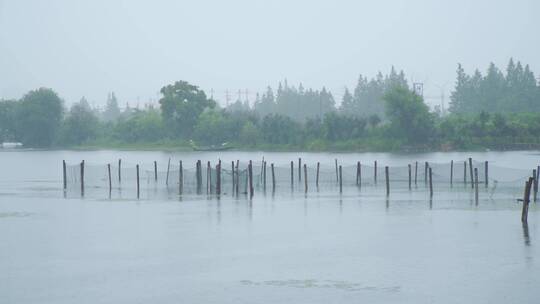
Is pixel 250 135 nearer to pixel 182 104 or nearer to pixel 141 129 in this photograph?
pixel 182 104

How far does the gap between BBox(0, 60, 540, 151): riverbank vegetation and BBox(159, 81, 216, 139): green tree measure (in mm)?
142

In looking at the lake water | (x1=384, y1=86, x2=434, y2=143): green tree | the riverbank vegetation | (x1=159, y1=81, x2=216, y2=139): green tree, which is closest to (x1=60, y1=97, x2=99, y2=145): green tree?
the riverbank vegetation

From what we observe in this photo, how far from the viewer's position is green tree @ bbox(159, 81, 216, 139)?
124 metres

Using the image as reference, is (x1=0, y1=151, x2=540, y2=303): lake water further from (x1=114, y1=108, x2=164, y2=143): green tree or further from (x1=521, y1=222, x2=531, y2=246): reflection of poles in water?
(x1=114, y1=108, x2=164, y2=143): green tree

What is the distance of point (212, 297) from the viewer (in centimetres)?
1933

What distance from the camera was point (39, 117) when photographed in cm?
14388

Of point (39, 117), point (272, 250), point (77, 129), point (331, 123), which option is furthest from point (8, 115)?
point (272, 250)

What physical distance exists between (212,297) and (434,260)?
23.8 ft

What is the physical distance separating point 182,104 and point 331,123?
23.9m

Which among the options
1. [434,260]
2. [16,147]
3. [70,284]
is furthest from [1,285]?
[16,147]

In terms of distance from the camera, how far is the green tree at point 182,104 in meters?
124

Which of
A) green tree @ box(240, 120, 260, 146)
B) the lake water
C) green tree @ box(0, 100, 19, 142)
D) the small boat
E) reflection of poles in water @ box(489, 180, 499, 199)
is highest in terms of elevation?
green tree @ box(0, 100, 19, 142)

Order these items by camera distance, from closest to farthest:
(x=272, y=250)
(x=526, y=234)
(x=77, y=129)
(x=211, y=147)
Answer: (x=272, y=250), (x=526, y=234), (x=211, y=147), (x=77, y=129)

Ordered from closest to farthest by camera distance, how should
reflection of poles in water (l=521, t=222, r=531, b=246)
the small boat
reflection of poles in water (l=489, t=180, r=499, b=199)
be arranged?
reflection of poles in water (l=521, t=222, r=531, b=246)
reflection of poles in water (l=489, t=180, r=499, b=199)
the small boat
